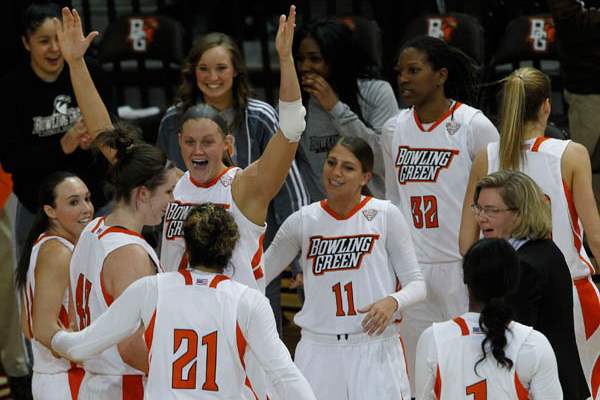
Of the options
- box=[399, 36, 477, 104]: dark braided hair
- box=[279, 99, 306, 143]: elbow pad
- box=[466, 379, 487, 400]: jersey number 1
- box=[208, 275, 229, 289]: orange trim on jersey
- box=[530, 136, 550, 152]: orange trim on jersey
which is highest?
box=[399, 36, 477, 104]: dark braided hair

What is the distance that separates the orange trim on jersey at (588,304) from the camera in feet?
17.8

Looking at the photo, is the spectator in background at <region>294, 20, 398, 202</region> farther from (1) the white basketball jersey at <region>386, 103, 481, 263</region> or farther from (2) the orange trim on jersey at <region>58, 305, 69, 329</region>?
(2) the orange trim on jersey at <region>58, 305, 69, 329</region>

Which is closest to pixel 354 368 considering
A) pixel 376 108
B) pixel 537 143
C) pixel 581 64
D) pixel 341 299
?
pixel 341 299

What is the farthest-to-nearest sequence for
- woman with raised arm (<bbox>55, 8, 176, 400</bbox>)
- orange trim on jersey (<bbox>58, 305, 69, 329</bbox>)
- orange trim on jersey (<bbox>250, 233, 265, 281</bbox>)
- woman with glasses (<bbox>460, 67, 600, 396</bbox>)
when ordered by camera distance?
woman with glasses (<bbox>460, 67, 600, 396</bbox>), orange trim on jersey (<bbox>250, 233, 265, 281</bbox>), orange trim on jersey (<bbox>58, 305, 69, 329</bbox>), woman with raised arm (<bbox>55, 8, 176, 400</bbox>)

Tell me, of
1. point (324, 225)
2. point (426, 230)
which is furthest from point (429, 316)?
point (324, 225)

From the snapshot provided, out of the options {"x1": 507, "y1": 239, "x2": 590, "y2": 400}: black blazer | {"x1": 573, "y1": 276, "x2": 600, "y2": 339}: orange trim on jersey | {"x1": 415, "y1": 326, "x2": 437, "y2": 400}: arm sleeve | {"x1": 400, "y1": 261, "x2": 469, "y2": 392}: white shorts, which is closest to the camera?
{"x1": 415, "y1": 326, "x2": 437, "y2": 400}: arm sleeve

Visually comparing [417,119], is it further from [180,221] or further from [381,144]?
[180,221]

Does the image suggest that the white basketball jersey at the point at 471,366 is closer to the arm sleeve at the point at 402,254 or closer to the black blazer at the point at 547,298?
the black blazer at the point at 547,298

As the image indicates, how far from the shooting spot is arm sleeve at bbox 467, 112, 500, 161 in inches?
236

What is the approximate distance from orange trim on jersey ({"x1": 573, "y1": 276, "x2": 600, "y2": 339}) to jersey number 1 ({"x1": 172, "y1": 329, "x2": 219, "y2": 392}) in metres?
2.04

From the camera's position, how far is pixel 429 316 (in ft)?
19.7

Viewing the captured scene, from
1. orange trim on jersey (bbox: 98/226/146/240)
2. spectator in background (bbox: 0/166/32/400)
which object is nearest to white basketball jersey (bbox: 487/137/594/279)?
orange trim on jersey (bbox: 98/226/146/240)

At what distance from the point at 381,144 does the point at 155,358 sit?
8.30 ft

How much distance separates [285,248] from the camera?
5527 millimetres
